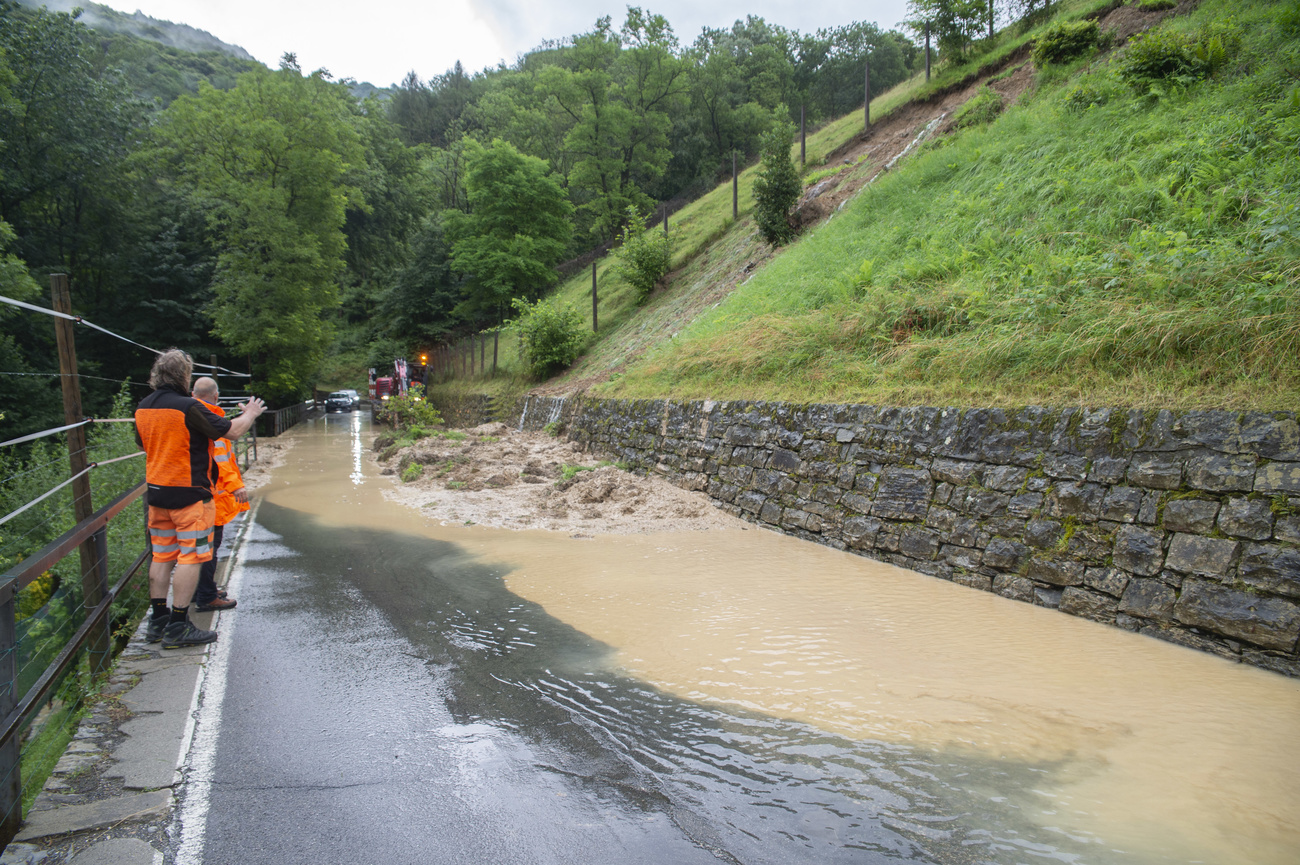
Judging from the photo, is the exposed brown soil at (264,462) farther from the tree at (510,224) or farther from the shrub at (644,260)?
the tree at (510,224)

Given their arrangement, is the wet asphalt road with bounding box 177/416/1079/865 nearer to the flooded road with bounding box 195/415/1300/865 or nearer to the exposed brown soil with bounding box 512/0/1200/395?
the flooded road with bounding box 195/415/1300/865

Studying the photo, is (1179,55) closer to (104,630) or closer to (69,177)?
(104,630)

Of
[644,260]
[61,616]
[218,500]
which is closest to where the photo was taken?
[61,616]

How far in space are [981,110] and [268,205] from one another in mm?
24738

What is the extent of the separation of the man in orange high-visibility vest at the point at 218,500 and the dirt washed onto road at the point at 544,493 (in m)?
3.68

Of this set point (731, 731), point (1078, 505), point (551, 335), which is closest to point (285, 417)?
point (551, 335)

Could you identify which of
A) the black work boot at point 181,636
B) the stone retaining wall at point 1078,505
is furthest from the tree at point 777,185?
the black work boot at point 181,636

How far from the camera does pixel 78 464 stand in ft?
14.5

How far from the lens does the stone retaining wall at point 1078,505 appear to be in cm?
428

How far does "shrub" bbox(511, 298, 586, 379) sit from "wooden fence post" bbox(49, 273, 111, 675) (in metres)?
17.9

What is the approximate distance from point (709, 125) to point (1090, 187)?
143ft

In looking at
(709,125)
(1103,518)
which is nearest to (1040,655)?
(1103,518)

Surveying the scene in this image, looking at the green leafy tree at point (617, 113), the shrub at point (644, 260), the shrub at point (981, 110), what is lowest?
the shrub at point (644, 260)

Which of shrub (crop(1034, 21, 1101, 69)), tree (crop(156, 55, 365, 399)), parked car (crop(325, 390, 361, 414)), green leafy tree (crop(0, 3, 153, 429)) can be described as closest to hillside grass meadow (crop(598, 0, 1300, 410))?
shrub (crop(1034, 21, 1101, 69))
